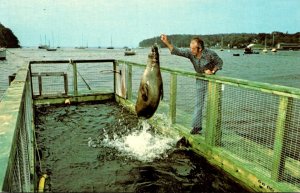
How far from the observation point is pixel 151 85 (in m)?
5.66

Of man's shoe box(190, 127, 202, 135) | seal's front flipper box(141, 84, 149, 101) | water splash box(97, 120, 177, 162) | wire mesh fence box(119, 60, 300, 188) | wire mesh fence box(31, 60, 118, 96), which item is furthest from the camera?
wire mesh fence box(31, 60, 118, 96)

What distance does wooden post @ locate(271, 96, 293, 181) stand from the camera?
422cm

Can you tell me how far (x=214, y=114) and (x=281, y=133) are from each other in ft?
5.43

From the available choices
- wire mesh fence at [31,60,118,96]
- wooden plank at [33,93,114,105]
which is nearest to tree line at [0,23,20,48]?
wire mesh fence at [31,60,118,96]

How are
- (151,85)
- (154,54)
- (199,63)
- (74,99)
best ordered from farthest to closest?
(74,99)
(199,63)
(151,85)
(154,54)

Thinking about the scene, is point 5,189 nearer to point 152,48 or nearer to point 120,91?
point 152,48

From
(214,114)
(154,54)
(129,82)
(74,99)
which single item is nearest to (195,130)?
(214,114)

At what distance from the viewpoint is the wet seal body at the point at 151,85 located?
5551 millimetres

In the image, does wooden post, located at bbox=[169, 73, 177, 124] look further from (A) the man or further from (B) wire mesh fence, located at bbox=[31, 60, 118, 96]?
(B) wire mesh fence, located at bbox=[31, 60, 118, 96]

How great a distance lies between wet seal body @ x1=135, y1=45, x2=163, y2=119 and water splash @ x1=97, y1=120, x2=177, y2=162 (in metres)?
1.04

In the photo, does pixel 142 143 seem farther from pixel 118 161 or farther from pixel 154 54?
pixel 154 54

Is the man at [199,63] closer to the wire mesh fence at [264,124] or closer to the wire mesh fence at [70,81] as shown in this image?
the wire mesh fence at [264,124]

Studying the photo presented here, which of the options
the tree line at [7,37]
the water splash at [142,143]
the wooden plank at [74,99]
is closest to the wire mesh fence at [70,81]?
the wooden plank at [74,99]

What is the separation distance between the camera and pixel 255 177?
475 centimetres
